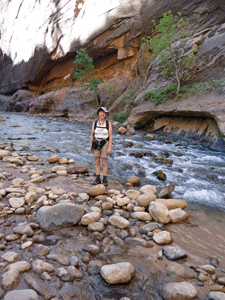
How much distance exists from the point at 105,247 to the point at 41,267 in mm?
683

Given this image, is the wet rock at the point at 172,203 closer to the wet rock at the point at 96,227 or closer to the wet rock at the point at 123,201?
the wet rock at the point at 123,201

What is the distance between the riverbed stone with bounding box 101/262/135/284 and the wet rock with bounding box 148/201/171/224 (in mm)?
1007

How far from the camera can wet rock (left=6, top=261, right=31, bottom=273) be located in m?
1.58

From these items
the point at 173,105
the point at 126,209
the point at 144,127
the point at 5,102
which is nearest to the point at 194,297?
the point at 126,209

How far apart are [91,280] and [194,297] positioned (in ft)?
2.70

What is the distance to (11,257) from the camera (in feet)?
5.61

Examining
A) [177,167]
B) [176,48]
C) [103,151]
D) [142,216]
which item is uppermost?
[176,48]

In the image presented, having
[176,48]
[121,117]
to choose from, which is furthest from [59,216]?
[121,117]

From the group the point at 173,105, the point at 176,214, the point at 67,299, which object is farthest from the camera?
the point at 173,105

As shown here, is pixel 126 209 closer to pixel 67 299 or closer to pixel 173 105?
pixel 67 299

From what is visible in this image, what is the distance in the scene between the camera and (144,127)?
12.1 meters

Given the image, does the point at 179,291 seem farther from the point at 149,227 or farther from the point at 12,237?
the point at 12,237

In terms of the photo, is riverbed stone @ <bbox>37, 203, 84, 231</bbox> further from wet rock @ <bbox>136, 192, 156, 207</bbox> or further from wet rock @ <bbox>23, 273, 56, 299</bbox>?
wet rock @ <bbox>136, 192, 156, 207</bbox>

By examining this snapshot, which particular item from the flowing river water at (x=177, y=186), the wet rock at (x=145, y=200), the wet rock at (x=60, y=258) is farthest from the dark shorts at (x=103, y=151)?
the wet rock at (x=60, y=258)
